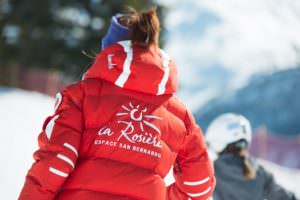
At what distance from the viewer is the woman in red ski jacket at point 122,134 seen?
1947mm

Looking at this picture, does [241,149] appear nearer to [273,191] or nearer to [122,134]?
[273,191]

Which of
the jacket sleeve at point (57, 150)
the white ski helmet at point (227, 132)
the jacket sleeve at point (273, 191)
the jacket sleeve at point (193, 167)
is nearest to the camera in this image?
the jacket sleeve at point (57, 150)

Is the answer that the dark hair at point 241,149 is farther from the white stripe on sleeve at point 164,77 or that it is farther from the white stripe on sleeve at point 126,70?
the white stripe on sleeve at point 126,70

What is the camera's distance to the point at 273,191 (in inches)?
140

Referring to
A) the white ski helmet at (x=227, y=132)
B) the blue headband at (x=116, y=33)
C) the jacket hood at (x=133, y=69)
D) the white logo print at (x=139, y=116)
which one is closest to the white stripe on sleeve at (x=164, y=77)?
the jacket hood at (x=133, y=69)

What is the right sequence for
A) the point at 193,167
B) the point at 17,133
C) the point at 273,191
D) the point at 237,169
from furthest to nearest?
1. the point at 17,133
2. the point at 237,169
3. the point at 273,191
4. the point at 193,167

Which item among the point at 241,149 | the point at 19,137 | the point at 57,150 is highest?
the point at 57,150

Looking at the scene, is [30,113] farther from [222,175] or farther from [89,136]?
[89,136]

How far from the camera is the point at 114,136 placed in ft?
6.61

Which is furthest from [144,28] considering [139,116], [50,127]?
[50,127]

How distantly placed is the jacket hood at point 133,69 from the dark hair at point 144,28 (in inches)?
2.1

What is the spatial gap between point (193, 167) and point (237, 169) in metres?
1.53

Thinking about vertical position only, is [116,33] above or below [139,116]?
above

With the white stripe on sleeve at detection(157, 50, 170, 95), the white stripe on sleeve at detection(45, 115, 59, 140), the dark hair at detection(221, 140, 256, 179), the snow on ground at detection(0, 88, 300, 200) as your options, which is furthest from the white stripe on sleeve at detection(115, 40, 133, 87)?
the snow on ground at detection(0, 88, 300, 200)
